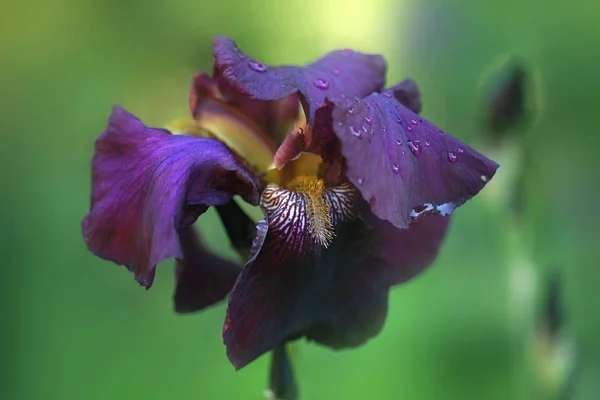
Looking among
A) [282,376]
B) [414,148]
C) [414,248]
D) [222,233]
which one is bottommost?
[222,233]

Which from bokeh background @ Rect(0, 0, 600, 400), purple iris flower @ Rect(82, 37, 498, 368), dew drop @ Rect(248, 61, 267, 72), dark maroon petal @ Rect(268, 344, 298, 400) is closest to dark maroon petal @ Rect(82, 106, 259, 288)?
purple iris flower @ Rect(82, 37, 498, 368)

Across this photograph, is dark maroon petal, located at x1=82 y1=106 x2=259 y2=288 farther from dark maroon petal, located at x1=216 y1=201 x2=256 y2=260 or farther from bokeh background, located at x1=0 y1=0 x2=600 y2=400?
bokeh background, located at x1=0 y1=0 x2=600 y2=400

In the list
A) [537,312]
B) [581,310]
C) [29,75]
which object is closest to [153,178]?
[537,312]

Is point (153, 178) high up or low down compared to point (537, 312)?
up

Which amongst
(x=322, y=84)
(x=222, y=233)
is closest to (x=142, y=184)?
(x=322, y=84)

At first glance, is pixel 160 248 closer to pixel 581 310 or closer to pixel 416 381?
pixel 416 381

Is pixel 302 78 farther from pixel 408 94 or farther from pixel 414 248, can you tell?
pixel 414 248

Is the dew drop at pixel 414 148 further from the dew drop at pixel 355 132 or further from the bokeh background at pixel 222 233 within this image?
the bokeh background at pixel 222 233

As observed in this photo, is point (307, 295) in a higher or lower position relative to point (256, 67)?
lower
